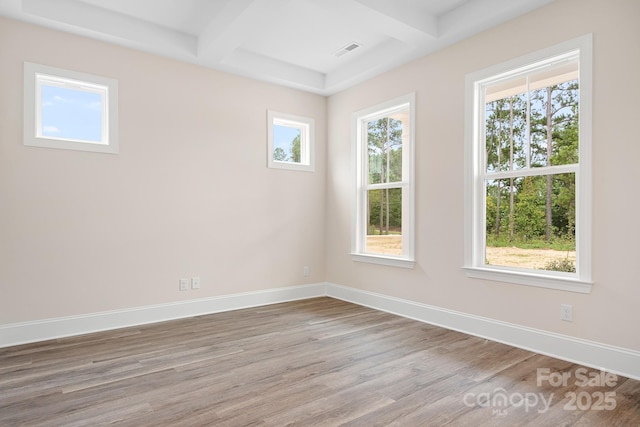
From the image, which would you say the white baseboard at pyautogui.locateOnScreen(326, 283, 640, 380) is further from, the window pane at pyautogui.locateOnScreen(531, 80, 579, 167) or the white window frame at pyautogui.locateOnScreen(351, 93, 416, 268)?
the window pane at pyautogui.locateOnScreen(531, 80, 579, 167)

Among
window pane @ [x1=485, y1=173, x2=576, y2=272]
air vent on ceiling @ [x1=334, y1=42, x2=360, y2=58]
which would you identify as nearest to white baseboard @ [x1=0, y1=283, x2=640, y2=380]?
window pane @ [x1=485, y1=173, x2=576, y2=272]

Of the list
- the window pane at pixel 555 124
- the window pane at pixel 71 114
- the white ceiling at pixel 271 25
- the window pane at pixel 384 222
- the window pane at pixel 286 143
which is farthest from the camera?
the window pane at pixel 286 143

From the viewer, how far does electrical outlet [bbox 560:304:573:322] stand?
2.95 m

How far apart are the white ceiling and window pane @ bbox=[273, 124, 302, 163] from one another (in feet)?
2.76

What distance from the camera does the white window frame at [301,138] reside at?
496cm

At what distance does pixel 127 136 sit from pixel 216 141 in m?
0.97

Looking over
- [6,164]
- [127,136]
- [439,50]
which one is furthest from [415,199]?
[6,164]

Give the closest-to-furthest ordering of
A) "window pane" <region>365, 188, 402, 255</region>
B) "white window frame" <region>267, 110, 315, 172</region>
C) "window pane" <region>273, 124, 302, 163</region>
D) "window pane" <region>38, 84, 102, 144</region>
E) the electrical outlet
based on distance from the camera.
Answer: the electrical outlet, "window pane" <region>38, 84, 102, 144</region>, "window pane" <region>365, 188, 402, 255</region>, "white window frame" <region>267, 110, 315, 172</region>, "window pane" <region>273, 124, 302, 163</region>

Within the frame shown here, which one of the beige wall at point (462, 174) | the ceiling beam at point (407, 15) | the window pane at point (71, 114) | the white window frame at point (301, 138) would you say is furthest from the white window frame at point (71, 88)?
the beige wall at point (462, 174)

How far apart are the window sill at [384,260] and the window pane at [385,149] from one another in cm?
95

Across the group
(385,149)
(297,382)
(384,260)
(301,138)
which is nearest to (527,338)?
(384,260)

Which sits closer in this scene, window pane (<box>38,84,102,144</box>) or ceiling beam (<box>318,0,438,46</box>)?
ceiling beam (<box>318,0,438,46</box>)

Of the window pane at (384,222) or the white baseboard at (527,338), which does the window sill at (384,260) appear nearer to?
the window pane at (384,222)

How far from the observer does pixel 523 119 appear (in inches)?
133
